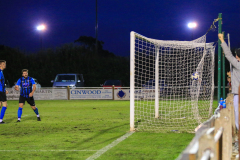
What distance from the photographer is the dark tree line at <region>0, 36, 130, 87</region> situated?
39.2 meters

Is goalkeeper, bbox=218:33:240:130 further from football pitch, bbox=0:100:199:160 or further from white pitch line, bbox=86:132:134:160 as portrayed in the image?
white pitch line, bbox=86:132:134:160

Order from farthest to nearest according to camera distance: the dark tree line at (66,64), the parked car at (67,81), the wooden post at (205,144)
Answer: the dark tree line at (66,64), the parked car at (67,81), the wooden post at (205,144)

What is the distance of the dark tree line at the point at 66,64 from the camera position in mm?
39219

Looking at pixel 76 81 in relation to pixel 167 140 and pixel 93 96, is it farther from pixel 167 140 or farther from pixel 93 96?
pixel 167 140

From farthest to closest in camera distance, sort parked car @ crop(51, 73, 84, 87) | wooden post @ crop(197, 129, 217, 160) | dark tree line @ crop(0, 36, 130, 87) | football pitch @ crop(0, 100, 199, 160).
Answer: dark tree line @ crop(0, 36, 130, 87)
parked car @ crop(51, 73, 84, 87)
football pitch @ crop(0, 100, 199, 160)
wooden post @ crop(197, 129, 217, 160)

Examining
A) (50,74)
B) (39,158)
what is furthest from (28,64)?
(39,158)

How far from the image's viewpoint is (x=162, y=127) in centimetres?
988

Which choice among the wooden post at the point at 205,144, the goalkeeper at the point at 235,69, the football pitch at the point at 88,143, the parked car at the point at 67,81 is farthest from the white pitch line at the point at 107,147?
the parked car at the point at 67,81

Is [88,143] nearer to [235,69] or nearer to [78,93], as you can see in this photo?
[235,69]

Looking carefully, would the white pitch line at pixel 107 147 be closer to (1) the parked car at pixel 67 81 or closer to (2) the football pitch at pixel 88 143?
(2) the football pitch at pixel 88 143

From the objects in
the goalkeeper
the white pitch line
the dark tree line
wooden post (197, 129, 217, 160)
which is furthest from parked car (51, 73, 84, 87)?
wooden post (197, 129, 217, 160)

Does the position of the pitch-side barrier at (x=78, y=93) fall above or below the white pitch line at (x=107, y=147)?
above

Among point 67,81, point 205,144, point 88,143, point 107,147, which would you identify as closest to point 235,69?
point 107,147

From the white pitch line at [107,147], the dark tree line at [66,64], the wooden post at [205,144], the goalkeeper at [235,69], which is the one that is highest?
the dark tree line at [66,64]
